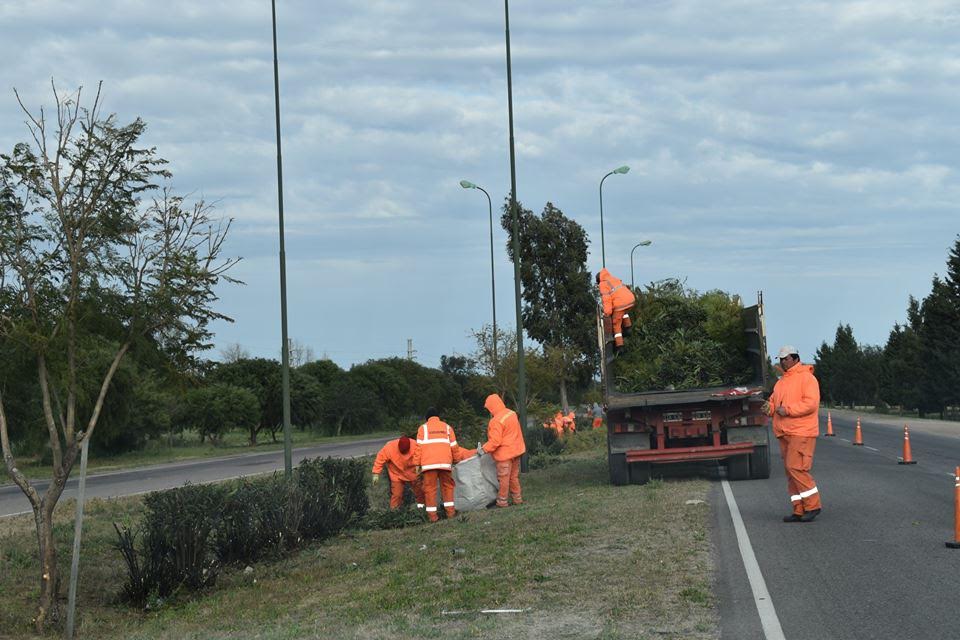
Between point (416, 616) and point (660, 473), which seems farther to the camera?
point (660, 473)

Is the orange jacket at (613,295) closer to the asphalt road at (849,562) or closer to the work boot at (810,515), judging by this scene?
the asphalt road at (849,562)

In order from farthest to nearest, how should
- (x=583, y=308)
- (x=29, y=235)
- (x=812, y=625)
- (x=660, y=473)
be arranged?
(x=583, y=308)
(x=660, y=473)
(x=29, y=235)
(x=812, y=625)

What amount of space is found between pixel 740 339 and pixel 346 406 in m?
62.3

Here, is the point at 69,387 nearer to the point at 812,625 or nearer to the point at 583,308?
the point at 812,625

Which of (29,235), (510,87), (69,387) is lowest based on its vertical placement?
(69,387)

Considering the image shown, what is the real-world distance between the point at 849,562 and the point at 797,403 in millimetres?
2804

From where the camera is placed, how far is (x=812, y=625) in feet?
25.8

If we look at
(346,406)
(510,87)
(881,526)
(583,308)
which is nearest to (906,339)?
(583,308)

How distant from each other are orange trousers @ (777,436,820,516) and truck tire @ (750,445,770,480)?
5546 millimetres

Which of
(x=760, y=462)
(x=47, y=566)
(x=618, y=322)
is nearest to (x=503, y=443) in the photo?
(x=618, y=322)

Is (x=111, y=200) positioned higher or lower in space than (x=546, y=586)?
higher

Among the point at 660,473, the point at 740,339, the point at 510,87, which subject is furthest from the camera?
the point at 510,87

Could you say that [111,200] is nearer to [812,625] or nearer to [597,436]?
[812,625]

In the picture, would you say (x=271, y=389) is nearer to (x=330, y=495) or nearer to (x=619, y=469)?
(x=619, y=469)
